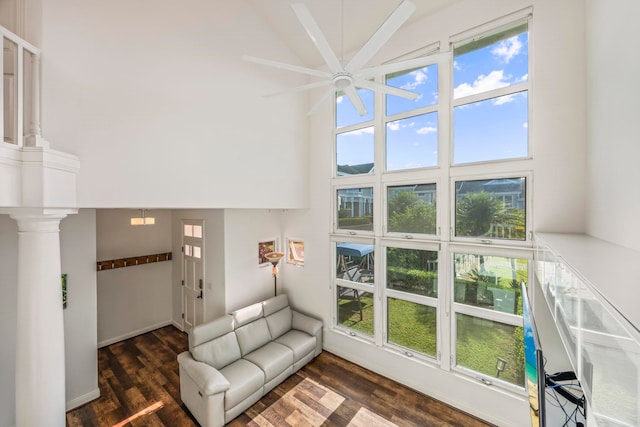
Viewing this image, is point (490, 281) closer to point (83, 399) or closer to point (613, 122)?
point (613, 122)

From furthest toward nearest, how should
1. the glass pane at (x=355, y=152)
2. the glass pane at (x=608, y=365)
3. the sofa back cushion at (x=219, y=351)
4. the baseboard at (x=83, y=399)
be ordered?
the glass pane at (x=355, y=152) → the sofa back cushion at (x=219, y=351) → the baseboard at (x=83, y=399) → the glass pane at (x=608, y=365)

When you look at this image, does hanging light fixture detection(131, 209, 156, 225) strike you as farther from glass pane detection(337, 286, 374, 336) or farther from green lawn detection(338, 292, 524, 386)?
green lawn detection(338, 292, 524, 386)

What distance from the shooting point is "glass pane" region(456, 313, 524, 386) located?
2.91m

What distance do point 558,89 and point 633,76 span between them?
153cm

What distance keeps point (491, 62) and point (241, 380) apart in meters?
4.99

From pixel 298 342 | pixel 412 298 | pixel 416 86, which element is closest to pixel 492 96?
pixel 416 86

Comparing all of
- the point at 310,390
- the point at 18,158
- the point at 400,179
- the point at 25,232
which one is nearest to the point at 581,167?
the point at 400,179

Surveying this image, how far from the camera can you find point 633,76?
53.7 inches

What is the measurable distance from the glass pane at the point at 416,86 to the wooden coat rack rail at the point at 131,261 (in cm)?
532

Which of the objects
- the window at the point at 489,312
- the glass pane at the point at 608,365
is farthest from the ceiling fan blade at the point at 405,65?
the window at the point at 489,312

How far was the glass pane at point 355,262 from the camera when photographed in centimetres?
408

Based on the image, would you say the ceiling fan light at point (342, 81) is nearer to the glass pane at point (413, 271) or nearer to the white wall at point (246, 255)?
the glass pane at point (413, 271)

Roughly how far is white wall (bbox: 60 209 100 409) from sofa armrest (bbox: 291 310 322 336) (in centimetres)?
288

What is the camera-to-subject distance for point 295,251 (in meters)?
5.04
